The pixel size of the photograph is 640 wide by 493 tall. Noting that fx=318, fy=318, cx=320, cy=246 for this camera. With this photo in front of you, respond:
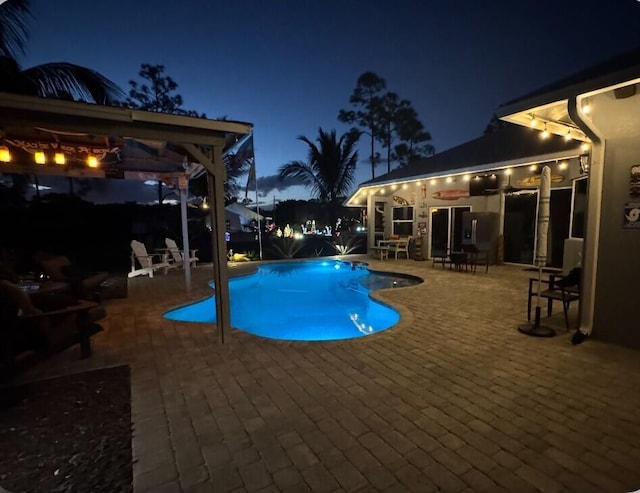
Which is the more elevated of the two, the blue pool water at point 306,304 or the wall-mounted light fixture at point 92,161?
the wall-mounted light fixture at point 92,161

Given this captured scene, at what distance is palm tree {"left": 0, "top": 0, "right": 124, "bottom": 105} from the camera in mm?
6496

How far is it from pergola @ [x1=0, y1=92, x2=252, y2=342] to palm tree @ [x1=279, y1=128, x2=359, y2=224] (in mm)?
10437

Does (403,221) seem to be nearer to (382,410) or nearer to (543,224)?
(543,224)

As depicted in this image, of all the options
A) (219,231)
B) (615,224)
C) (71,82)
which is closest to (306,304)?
(219,231)

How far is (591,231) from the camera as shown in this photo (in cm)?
384

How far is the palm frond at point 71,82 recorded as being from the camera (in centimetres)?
696

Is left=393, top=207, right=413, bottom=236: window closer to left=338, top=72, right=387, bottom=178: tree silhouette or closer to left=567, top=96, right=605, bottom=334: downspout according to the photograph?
left=338, top=72, right=387, bottom=178: tree silhouette

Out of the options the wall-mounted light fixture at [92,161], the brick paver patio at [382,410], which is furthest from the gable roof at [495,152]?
the wall-mounted light fixture at [92,161]

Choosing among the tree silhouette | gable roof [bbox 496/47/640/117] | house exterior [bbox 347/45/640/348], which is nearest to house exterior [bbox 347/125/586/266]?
house exterior [bbox 347/45/640/348]

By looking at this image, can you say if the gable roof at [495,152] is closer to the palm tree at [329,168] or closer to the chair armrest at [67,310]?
the palm tree at [329,168]

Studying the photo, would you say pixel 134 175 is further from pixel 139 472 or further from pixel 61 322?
pixel 139 472

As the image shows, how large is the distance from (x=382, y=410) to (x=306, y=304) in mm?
5325

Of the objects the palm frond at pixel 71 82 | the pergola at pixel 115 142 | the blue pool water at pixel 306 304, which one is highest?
the palm frond at pixel 71 82

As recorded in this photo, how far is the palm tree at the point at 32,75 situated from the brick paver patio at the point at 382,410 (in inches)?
228
